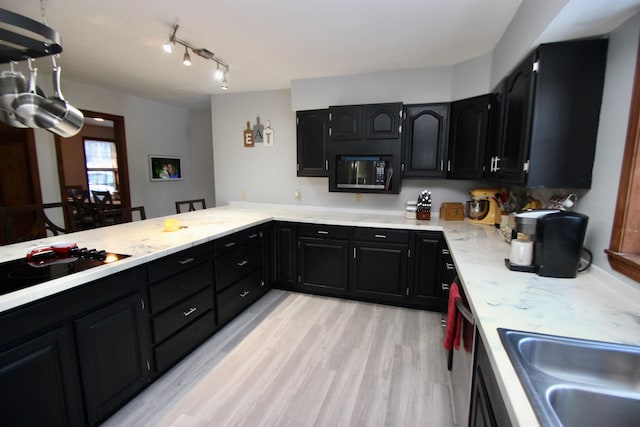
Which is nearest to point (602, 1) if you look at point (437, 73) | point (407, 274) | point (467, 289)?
point (467, 289)

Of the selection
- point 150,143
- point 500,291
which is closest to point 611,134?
point 500,291

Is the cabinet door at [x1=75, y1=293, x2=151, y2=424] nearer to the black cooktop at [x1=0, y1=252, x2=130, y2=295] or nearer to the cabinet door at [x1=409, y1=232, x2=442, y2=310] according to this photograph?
the black cooktop at [x1=0, y1=252, x2=130, y2=295]

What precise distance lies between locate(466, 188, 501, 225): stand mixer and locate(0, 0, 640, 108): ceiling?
129 centimetres

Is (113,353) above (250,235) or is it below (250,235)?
below

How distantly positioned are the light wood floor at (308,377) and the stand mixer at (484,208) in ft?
3.50

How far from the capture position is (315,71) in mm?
3227

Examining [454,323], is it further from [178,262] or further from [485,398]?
[178,262]

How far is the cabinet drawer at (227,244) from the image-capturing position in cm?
250

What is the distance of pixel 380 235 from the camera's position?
3023 millimetres

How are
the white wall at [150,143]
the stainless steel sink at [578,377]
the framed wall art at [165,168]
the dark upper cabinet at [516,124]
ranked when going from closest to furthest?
the stainless steel sink at [578,377]
the dark upper cabinet at [516,124]
the white wall at [150,143]
the framed wall art at [165,168]

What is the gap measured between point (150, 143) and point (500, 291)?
16.8ft

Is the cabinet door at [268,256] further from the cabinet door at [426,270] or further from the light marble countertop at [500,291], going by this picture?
the cabinet door at [426,270]

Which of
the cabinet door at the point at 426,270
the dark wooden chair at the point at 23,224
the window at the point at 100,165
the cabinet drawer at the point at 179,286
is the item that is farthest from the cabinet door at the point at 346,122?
the window at the point at 100,165

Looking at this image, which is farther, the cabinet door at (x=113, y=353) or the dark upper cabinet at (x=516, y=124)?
the dark upper cabinet at (x=516, y=124)
